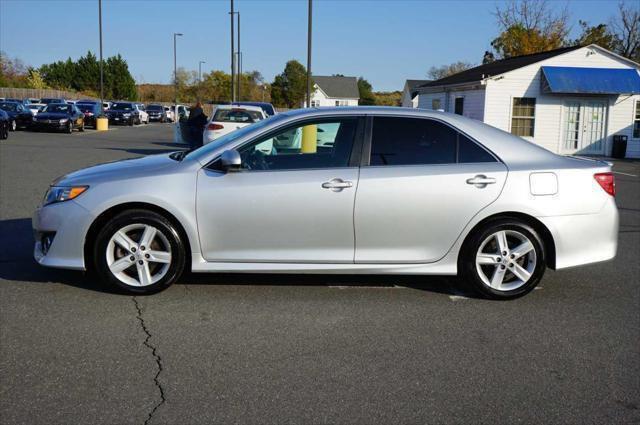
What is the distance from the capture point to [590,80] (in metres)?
26.6

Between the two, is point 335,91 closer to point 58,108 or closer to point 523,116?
point 58,108

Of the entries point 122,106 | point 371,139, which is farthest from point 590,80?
point 122,106

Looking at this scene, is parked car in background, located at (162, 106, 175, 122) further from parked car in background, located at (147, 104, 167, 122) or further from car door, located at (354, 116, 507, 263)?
car door, located at (354, 116, 507, 263)


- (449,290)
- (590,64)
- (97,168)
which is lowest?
(449,290)

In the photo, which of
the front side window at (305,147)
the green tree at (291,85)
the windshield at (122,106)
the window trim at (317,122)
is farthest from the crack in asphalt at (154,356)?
the green tree at (291,85)

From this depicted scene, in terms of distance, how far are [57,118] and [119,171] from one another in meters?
29.4

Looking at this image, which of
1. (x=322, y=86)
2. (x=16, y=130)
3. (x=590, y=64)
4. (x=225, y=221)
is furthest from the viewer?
(x=322, y=86)

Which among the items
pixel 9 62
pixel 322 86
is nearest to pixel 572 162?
pixel 9 62

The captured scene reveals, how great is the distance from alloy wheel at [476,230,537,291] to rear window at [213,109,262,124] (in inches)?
521

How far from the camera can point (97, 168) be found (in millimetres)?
5988

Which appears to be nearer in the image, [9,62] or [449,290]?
[449,290]

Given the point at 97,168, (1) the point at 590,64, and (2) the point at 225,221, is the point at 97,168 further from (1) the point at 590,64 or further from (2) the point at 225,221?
(1) the point at 590,64

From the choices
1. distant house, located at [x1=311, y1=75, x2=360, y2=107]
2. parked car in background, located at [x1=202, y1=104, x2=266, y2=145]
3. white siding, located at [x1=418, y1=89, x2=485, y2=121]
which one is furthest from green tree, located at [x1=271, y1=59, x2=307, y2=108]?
parked car in background, located at [x1=202, y1=104, x2=266, y2=145]

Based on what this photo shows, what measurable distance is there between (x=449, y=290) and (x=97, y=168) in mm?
3348
